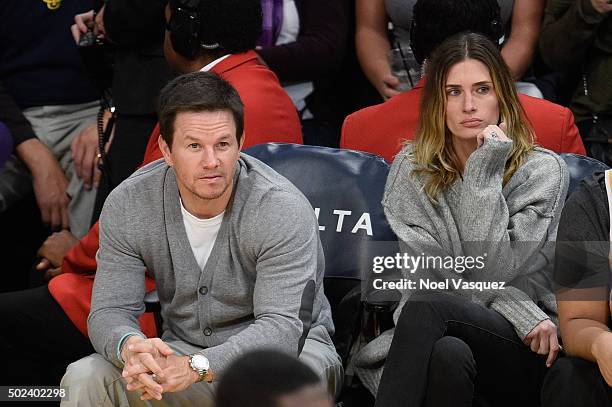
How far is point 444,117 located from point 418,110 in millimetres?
301

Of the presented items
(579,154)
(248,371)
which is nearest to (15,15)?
(579,154)

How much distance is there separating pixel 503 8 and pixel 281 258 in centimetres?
184

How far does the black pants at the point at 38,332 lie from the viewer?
4.01 metres

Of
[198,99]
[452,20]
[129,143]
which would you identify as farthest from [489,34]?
[129,143]

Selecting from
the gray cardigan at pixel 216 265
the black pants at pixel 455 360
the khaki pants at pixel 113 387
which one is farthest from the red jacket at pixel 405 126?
the khaki pants at pixel 113 387

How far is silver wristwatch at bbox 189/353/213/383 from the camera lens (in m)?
3.23

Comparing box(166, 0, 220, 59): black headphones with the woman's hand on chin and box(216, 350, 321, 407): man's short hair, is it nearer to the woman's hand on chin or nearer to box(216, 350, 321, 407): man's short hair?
the woman's hand on chin

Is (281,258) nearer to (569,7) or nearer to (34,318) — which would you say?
(34,318)

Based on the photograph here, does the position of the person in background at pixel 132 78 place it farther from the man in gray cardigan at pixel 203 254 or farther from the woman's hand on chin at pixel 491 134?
the woman's hand on chin at pixel 491 134

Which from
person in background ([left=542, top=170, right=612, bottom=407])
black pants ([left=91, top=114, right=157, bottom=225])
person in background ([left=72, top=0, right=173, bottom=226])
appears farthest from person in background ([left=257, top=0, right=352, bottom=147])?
person in background ([left=542, top=170, right=612, bottom=407])

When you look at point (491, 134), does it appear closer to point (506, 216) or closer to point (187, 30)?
point (506, 216)

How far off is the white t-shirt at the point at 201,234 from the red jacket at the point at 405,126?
0.84 meters

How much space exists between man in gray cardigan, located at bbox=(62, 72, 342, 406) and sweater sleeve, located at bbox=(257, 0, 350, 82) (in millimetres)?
1426

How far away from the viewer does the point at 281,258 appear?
342 centimetres
